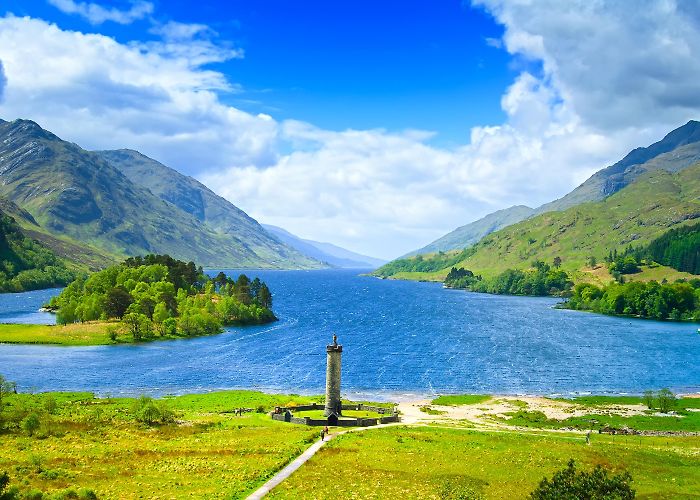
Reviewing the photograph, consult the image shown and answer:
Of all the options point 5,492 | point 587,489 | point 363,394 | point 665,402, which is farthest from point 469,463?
point 665,402

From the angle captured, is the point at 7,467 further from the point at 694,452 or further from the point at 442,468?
the point at 694,452

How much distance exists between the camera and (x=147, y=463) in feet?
212

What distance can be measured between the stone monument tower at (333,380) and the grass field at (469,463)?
9274 mm

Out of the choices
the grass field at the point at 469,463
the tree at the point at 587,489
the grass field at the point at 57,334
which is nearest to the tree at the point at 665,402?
the grass field at the point at 469,463

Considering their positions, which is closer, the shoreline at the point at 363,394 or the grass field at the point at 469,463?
the grass field at the point at 469,463

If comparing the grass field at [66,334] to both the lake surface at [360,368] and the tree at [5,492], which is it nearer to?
the lake surface at [360,368]

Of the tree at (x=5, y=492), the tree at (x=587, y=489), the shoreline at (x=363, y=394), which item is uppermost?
the tree at (x=587, y=489)

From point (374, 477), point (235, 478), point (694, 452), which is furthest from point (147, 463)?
point (694, 452)

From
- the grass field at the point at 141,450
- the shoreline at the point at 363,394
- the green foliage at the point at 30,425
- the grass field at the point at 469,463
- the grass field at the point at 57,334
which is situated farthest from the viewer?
the grass field at the point at 57,334

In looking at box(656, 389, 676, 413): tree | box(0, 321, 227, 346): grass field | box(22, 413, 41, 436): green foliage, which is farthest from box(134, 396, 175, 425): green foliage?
box(0, 321, 227, 346): grass field

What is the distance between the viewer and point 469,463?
6850cm

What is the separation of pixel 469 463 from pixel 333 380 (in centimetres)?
2810

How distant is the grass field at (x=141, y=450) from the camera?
56.2m

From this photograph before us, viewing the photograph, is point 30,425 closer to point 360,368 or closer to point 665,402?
point 360,368
